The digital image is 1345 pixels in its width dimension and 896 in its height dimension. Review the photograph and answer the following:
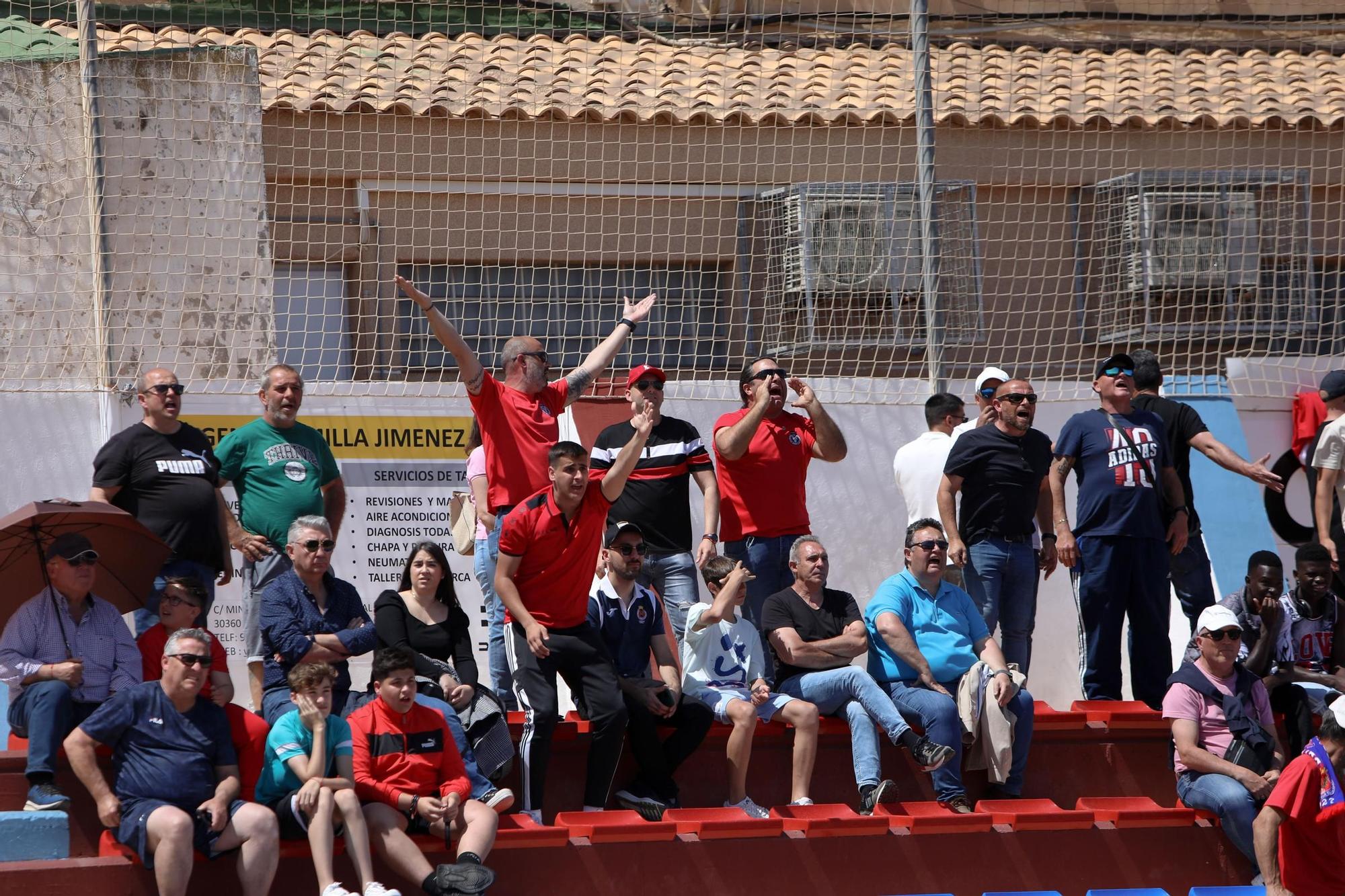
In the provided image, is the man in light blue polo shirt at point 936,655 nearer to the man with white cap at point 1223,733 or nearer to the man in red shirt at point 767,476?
the man in red shirt at point 767,476

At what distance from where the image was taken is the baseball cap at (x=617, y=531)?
707 centimetres

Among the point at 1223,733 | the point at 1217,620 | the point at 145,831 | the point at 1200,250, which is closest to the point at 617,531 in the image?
the point at 145,831

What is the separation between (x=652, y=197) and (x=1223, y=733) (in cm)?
525

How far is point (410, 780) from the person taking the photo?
630cm

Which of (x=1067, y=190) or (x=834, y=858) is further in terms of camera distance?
(x=1067, y=190)

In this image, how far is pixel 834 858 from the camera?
21.9 ft

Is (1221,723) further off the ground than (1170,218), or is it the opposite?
(1170,218)

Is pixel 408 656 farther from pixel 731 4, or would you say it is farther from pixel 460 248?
pixel 731 4

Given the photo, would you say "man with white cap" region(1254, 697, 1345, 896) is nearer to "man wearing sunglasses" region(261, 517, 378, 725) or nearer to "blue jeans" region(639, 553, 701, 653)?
"blue jeans" region(639, 553, 701, 653)

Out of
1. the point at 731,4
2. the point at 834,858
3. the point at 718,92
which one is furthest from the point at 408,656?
the point at 731,4

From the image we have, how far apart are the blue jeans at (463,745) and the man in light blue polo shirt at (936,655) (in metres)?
1.85

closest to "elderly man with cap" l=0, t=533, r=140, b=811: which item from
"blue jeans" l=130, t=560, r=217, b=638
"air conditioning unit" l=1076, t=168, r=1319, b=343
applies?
"blue jeans" l=130, t=560, r=217, b=638

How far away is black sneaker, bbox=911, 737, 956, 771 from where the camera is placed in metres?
6.93

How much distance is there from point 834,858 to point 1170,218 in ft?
23.0
